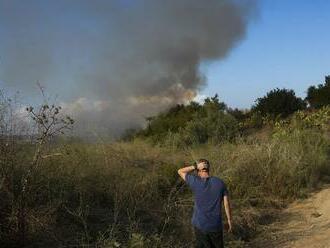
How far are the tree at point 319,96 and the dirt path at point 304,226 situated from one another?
1686 cm

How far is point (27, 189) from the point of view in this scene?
1092 cm

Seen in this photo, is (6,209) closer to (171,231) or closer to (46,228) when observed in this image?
(46,228)

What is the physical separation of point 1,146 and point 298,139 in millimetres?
12559

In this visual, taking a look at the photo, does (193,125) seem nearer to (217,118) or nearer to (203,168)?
(217,118)

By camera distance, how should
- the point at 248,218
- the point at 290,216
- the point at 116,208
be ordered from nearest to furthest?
1. the point at 116,208
2. the point at 248,218
3. the point at 290,216

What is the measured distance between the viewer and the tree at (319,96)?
115 ft

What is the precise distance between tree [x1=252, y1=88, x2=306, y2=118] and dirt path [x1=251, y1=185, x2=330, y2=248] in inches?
607

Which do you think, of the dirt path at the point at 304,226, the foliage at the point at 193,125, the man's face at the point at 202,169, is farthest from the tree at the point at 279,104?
the man's face at the point at 202,169

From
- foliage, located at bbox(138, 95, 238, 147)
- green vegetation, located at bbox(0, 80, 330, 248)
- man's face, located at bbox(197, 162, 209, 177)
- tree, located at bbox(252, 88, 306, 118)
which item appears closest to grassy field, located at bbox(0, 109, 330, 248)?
green vegetation, located at bbox(0, 80, 330, 248)

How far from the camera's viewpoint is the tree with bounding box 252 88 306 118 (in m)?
34.0

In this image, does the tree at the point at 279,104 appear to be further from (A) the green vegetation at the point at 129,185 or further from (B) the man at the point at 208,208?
(B) the man at the point at 208,208

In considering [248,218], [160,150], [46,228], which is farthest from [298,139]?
[46,228]

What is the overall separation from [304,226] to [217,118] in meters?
11.7

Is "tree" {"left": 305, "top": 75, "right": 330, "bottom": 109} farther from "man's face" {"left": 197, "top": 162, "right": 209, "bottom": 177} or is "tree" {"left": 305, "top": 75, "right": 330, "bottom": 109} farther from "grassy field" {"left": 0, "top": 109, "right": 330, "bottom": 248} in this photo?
"man's face" {"left": 197, "top": 162, "right": 209, "bottom": 177}
